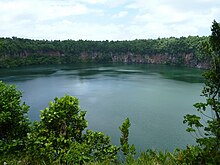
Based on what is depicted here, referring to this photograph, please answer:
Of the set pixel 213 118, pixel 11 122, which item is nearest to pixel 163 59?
pixel 11 122

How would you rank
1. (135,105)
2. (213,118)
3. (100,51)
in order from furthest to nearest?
(100,51), (135,105), (213,118)

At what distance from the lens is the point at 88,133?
9.44 meters

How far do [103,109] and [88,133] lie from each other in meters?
20.5

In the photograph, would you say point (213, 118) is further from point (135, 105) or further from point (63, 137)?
point (135, 105)

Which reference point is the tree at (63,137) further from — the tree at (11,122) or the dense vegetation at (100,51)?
the dense vegetation at (100,51)

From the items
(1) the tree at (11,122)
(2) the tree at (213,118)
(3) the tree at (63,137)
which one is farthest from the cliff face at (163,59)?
(2) the tree at (213,118)

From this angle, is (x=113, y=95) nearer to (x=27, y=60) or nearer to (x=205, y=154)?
(x=205, y=154)

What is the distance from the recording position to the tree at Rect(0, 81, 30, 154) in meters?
8.28

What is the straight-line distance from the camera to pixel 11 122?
8773 millimetres

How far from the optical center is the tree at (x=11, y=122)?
8284 millimetres

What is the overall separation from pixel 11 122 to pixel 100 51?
10162 cm

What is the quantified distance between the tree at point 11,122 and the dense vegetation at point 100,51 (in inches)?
2960

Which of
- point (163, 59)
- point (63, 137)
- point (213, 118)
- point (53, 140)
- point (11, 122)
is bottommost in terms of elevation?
point (53, 140)

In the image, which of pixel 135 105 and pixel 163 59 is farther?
pixel 163 59
